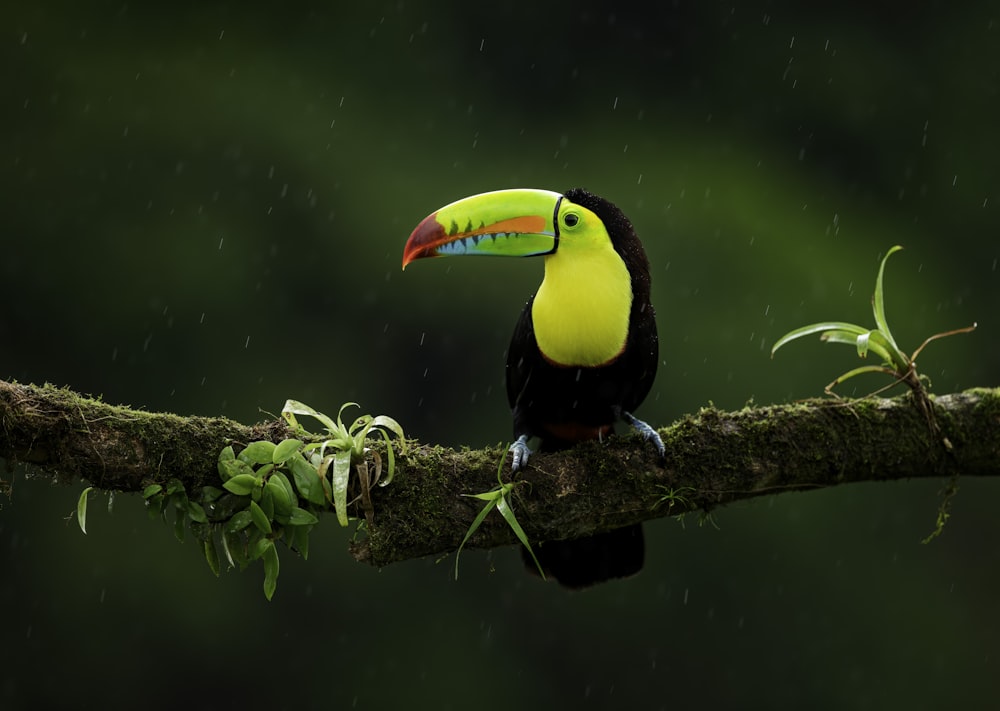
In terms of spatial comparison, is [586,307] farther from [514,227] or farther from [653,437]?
[653,437]

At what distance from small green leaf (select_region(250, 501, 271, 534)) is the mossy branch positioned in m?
0.12

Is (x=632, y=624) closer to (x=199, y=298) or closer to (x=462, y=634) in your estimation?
(x=462, y=634)

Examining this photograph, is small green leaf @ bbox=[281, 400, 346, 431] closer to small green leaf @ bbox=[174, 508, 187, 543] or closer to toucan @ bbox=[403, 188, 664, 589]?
small green leaf @ bbox=[174, 508, 187, 543]

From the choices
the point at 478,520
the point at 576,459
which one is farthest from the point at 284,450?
the point at 576,459

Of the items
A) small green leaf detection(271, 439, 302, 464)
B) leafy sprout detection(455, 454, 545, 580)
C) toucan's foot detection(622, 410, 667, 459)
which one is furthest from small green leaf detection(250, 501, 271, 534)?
toucan's foot detection(622, 410, 667, 459)

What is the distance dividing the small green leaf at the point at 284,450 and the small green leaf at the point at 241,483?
0.06 metres

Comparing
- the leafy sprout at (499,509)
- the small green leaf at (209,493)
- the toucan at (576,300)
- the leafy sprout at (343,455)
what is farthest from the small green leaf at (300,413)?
the toucan at (576,300)

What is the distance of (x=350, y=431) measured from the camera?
2.67 m

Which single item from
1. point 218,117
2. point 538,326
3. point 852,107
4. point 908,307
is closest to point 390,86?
point 218,117

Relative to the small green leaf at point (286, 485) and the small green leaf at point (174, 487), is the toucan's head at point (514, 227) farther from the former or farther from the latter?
the small green leaf at point (174, 487)

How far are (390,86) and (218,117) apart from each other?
53.2 inches

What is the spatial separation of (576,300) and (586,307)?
0.10 feet

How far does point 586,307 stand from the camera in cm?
302


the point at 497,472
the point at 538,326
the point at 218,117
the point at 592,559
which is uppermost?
the point at 218,117
